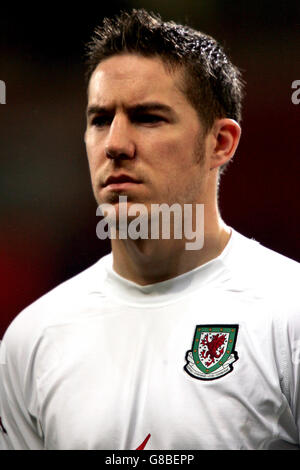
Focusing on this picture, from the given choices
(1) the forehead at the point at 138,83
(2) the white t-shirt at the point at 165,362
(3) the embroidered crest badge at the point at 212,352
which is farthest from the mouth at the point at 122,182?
(3) the embroidered crest badge at the point at 212,352

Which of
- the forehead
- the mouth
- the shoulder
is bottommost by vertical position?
the shoulder

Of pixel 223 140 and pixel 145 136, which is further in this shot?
pixel 223 140

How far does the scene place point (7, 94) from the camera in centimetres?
222

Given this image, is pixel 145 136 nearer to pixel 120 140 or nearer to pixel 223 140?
pixel 120 140

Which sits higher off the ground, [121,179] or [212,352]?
[121,179]

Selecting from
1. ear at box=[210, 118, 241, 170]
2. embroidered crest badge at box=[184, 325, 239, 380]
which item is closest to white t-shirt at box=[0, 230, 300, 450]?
embroidered crest badge at box=[184, 325, 239, 380]

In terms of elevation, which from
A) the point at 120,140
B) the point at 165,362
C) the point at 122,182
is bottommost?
the point at 165,362

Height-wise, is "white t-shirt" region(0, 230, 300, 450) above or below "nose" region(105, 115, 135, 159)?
below

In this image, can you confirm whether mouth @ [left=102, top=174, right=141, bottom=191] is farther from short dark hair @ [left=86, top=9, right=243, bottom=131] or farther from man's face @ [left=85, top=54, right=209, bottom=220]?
short dark hair @ [left=86, top=9, right=243, bottom=131]

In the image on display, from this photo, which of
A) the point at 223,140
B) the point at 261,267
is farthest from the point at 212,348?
the point at 223,140

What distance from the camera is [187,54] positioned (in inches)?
63.5

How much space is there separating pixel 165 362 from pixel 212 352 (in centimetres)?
13

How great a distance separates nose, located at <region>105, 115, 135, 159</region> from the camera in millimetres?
1510

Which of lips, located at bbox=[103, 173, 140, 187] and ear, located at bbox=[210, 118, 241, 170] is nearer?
lips, located at bbox=[103, 173, 140, 187]
